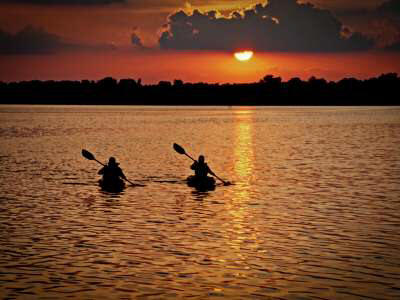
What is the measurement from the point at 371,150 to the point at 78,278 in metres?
58.0

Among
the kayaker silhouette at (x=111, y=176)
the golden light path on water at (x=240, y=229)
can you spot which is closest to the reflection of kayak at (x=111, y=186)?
the kayaker silhouette at (x=111, y=176)

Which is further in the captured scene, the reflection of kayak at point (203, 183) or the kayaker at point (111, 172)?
the reflection of kayak at point (203, 183)

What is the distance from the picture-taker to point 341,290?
17203mm

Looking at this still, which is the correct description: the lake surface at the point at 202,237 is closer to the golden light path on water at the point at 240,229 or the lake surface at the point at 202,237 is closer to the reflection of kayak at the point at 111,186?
the golden light path on water at the point at 240,229

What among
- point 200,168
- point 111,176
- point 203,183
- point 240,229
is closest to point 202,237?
point 240,229

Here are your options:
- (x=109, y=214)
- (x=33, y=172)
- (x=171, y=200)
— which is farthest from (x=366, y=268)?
(x=33, y=172)

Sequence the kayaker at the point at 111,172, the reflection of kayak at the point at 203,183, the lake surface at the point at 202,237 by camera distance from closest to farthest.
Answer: the lake surface at the point at 202,237
the kayaker at the point at 111,172
the reflection of kayak at the point at 203,183

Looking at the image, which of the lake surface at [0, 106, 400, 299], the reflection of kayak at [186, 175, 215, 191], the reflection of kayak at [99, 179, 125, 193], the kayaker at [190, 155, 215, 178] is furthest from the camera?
the reflection of kayak at [186, 175, 215, 191]

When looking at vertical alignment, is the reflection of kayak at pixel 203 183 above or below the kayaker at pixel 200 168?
below

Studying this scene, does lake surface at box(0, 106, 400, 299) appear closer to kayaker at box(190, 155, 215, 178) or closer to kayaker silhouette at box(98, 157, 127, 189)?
kayaker silhouette at box(98, 157, 127, 189)

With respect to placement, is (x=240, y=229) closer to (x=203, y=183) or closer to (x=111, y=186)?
(x=203, y=183)

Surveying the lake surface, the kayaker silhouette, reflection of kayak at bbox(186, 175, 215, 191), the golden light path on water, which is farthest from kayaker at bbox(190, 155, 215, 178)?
the kayaker silhouette

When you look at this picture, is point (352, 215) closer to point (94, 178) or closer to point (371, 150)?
point (94, 178)

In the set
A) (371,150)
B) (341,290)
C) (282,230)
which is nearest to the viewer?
(341,290)
